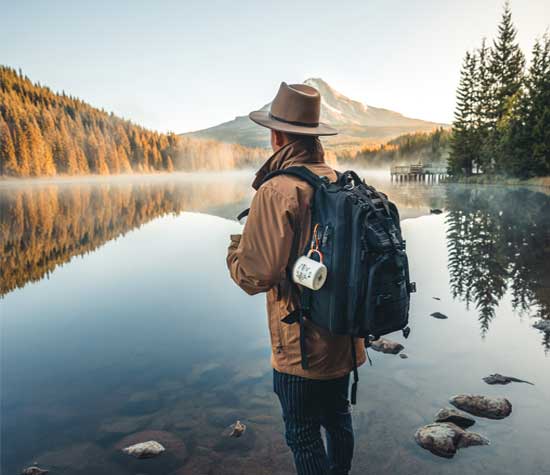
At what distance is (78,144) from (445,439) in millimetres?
Answer: 119781

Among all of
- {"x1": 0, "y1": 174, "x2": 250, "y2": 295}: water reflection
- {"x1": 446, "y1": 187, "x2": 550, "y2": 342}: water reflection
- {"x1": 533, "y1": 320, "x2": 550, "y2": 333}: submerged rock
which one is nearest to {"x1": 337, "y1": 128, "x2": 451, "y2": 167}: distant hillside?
{"x1": 446, "y1": 187, "x2": 550, "y2": 342}: water reflection

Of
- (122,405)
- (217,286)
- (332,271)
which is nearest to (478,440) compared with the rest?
(332,271)

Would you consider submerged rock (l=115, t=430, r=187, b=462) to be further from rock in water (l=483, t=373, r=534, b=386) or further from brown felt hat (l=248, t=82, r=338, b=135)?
rock in water (l=483, t=373, r=534, b=386)

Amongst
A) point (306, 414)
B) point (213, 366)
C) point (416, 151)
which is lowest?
point (213, 366)

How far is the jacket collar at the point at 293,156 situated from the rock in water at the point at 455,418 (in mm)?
3074

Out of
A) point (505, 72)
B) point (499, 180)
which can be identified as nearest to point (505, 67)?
point (505, 72)

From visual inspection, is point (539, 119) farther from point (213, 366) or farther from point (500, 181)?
point (213, 366)

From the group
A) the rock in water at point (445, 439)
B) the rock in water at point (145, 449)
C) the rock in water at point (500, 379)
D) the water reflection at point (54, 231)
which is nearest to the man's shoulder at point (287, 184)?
the rock in water at point (445, 439)

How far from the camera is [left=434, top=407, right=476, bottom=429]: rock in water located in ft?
14.6

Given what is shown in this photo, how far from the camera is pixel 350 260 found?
8.77 feet

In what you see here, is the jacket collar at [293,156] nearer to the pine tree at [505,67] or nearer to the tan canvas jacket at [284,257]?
the tan canvas jacket at [284,257]

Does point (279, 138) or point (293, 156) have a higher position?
point (279, 138)

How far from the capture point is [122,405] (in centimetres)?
528

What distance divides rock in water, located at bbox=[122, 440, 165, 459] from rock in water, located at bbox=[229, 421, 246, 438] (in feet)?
2.21
